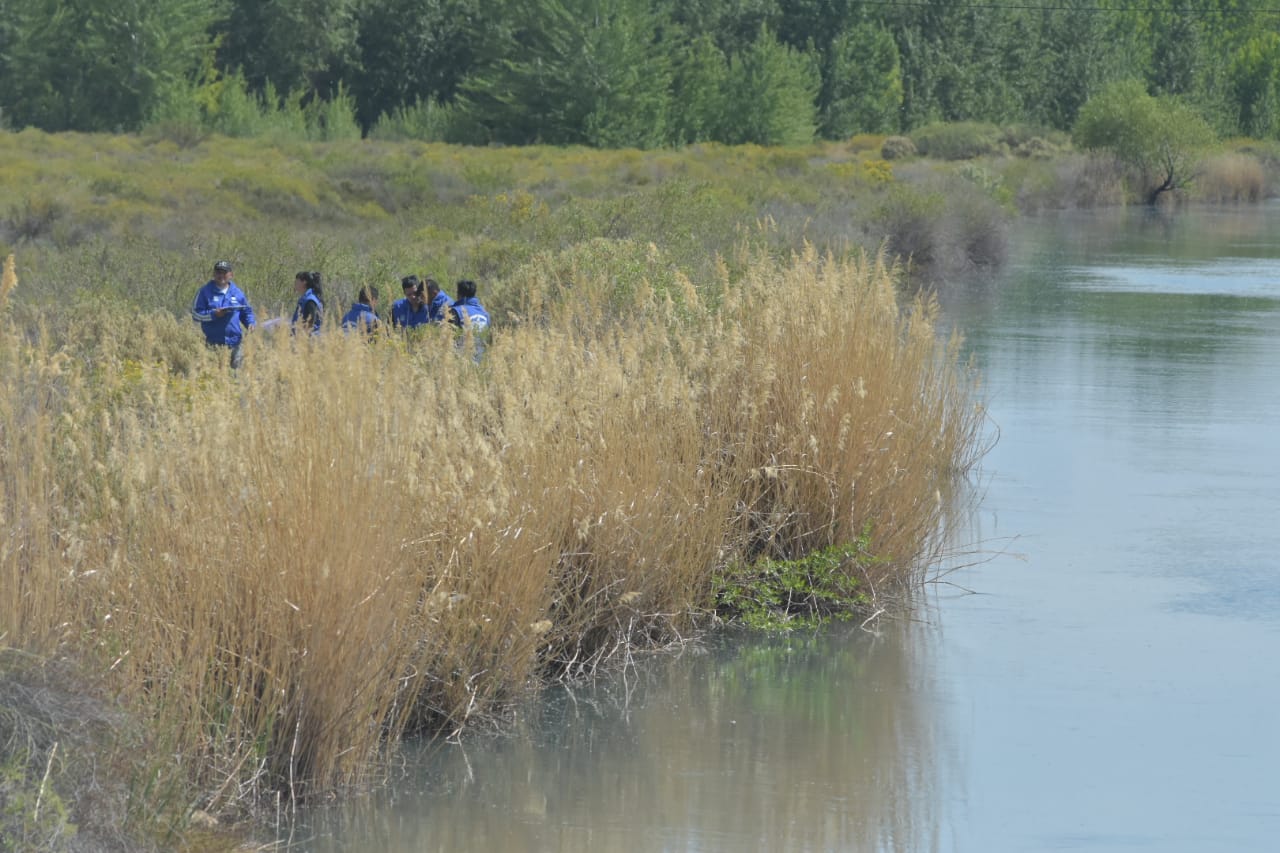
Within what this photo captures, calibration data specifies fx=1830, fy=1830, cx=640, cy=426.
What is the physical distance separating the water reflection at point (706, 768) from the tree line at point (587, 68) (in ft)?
157

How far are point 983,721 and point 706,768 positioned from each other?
155cm

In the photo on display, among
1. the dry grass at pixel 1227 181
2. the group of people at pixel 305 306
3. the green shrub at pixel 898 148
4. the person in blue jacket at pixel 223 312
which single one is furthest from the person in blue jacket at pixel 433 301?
the green shrub at pixel 898 148

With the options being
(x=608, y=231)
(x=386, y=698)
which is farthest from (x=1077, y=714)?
(x=608, y=231)

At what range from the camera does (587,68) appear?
Answer: 60.4 metres

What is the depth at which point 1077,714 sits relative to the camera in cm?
902

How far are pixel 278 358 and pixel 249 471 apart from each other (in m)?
0.49

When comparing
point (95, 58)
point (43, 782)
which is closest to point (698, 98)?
point (95, 58)

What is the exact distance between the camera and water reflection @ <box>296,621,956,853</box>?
292 inches

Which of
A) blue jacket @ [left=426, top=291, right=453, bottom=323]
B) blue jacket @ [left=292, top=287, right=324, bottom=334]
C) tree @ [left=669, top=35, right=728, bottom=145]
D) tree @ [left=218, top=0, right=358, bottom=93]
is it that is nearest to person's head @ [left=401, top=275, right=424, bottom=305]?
blue jacket @ [left=426, top=291, right=453, bottom=323]

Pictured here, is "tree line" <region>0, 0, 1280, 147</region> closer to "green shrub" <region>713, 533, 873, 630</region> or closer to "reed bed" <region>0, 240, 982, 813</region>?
"reed bed" <region>0, 240, 982, 813</region>

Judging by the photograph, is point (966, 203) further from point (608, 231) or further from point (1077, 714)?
point (1077, 714)

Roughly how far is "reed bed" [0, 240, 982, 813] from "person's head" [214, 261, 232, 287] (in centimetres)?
410

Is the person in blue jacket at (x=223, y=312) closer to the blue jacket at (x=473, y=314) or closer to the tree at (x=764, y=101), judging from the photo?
the blue jacket at (x=473, y=314)

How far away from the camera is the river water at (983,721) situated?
24.7 feet
